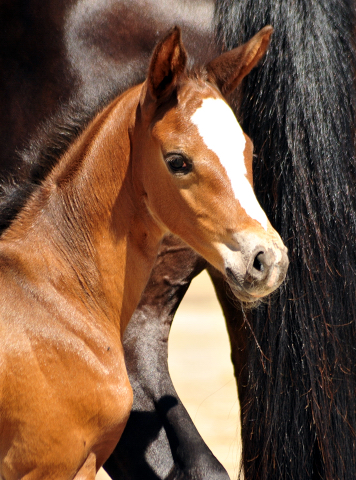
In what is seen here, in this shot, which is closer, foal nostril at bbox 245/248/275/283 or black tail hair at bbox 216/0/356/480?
foal nostril at bbox 245/248/275/283

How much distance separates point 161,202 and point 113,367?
53 centimetres

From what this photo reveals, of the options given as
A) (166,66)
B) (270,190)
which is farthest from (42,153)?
(270,190)

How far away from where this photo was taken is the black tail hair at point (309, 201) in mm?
2287

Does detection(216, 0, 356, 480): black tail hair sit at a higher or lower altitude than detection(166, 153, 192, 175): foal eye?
lower

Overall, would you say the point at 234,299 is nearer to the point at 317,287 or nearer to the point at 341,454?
the point at 317,287

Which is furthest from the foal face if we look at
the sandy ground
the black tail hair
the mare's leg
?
the sandy ground

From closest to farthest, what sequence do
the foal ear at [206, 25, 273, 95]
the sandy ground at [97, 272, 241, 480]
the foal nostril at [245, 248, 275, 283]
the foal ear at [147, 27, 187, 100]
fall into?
the foal nostril at [245, 248, 275, 283], the foal ear at [147, 27, 187, 100], the foal ear at [206, 25, 273, 95], the sandy ground at [97, 272, 241, 480]

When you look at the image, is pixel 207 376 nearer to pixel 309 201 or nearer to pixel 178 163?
pixel 309 201

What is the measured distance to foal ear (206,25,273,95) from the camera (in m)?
2.09

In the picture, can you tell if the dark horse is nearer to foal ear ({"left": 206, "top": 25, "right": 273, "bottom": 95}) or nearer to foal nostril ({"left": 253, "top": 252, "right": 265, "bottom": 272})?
foal ear ({"left": 206, "top": 25, "right": 273, "bottom": 95})

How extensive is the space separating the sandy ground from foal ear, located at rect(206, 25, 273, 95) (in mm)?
1552

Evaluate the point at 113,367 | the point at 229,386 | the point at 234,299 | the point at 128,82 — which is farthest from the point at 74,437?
the point at 229,386

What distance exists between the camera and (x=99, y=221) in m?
2.12

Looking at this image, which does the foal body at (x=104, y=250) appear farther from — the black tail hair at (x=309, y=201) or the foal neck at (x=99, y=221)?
the black tail hair at (x=309, y=201)
